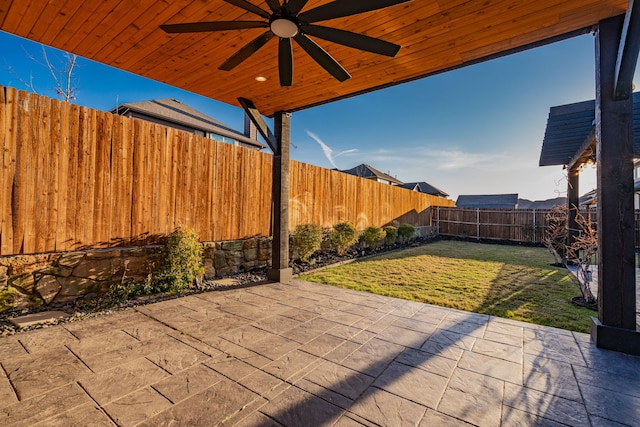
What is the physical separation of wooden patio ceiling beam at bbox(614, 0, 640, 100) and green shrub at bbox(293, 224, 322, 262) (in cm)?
511

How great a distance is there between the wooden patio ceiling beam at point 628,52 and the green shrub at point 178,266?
208 inches

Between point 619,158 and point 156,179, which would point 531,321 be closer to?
point 619,158

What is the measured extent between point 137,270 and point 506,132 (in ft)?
47.8

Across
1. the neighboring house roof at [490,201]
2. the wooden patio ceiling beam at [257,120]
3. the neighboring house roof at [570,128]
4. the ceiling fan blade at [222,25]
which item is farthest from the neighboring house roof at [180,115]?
the neighboring house roof at [490,201]

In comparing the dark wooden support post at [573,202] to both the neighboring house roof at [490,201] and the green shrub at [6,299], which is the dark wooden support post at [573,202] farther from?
the neighboring house roof at [490,201]

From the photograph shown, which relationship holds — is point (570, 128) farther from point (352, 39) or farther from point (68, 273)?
point (68, 273)

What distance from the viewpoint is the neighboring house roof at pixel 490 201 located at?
29.4 m

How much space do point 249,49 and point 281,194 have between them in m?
2.93

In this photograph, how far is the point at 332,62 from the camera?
2.47 m

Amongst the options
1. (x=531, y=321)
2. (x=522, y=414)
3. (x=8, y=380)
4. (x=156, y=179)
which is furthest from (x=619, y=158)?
(x=156, y=179)

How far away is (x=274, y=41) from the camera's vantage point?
9.60 feet

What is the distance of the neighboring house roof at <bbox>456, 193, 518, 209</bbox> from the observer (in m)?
29.4

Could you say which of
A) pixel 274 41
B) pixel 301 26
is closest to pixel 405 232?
pixel 274 41

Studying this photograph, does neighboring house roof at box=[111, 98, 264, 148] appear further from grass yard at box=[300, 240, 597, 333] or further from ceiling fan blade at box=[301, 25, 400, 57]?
ceiling fan blade at box=[301, 25, 400, 57]
